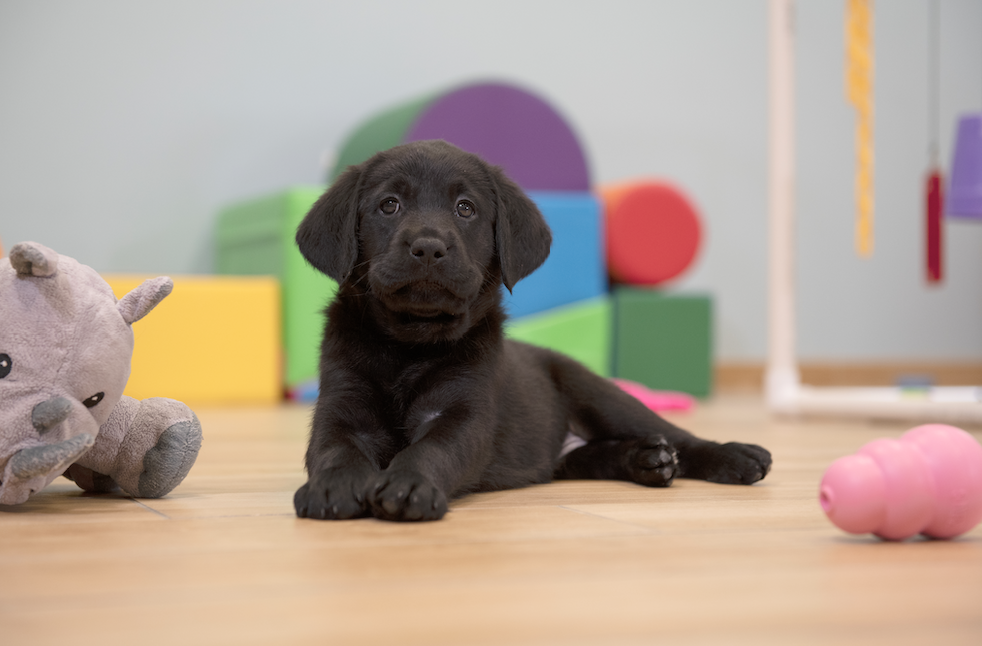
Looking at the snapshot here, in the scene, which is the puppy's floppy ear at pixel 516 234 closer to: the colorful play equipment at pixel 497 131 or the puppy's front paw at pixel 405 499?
the puppy's front paw at pixel 405 499

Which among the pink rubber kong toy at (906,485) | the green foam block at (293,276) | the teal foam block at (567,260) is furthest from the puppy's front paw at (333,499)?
the teal foam block at (567,260)

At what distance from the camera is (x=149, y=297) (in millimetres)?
1603

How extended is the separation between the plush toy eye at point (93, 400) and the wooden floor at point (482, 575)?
7.1 inches

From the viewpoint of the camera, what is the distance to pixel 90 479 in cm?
183

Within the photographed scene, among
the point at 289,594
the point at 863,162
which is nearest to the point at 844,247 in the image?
the point at 863,162

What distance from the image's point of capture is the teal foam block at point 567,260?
204 inches

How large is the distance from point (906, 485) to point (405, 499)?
2.28 feet

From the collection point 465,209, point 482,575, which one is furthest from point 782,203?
point 482,575

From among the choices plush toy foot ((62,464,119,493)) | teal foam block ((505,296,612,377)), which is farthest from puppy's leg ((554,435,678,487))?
teal foam block ((505,296,612,377))

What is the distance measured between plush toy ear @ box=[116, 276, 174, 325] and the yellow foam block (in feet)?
10.6

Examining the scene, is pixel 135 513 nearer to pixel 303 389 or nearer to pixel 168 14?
pixel 303 389

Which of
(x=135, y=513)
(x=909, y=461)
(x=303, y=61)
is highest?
(x=303, y=61)

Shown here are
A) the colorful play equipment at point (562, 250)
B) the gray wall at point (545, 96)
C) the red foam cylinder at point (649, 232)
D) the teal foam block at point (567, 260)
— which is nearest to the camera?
the colorful play equipment at point (562, 250)

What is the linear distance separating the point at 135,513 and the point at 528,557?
2.37 feet
